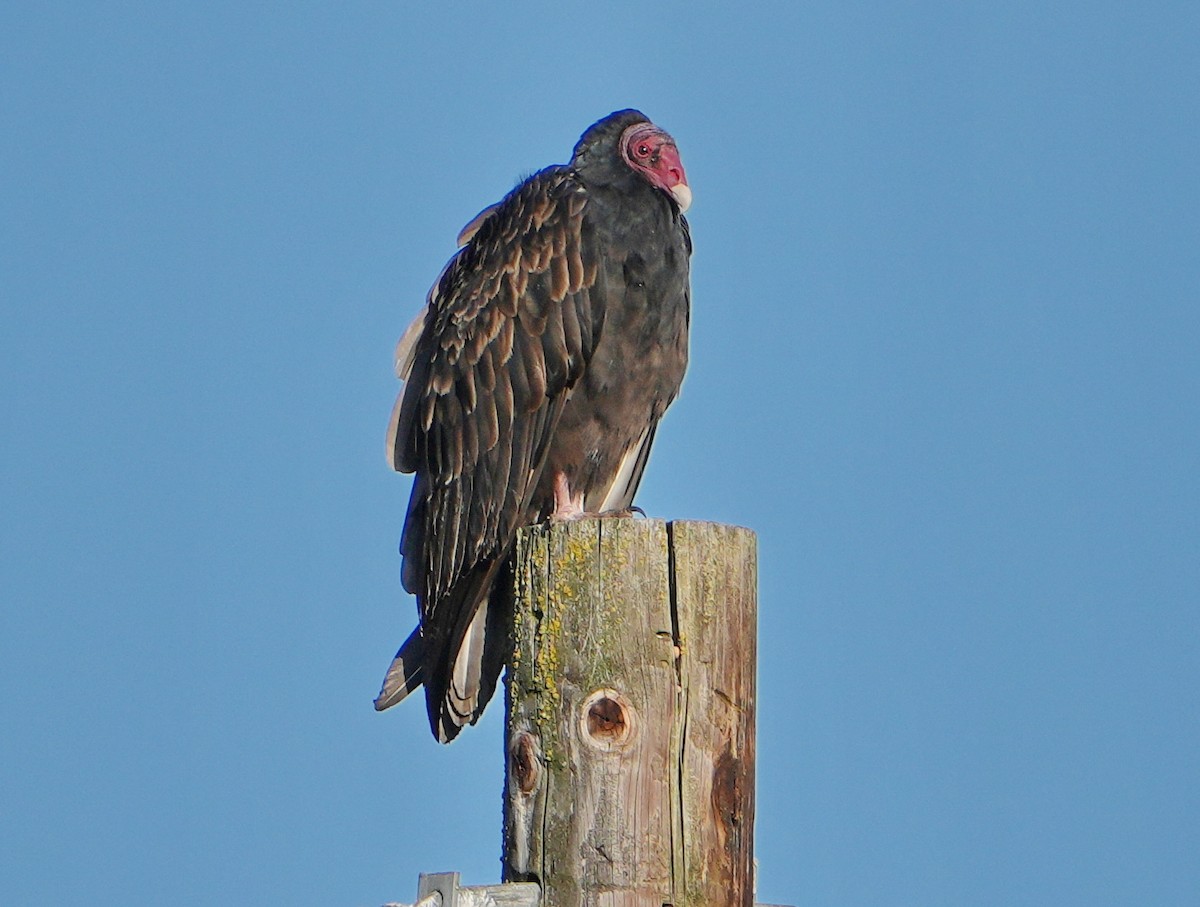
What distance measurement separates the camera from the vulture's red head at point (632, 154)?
17.6ft

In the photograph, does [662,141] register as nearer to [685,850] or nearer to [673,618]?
[673,618]

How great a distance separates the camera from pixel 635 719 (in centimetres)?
328

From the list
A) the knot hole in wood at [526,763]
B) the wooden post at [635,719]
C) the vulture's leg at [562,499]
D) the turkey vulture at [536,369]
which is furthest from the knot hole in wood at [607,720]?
the vulture's leg at [562,499]

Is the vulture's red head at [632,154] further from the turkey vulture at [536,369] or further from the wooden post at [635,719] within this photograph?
the wooden post at [635,719]

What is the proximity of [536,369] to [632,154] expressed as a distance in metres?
0.84

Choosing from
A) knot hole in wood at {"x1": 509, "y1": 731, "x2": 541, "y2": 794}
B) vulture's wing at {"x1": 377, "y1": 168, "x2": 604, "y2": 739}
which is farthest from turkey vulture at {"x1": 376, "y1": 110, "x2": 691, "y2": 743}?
knot hole in wood at {"x1": 509, "y1": 731, "x2": 541, "y2": 794}

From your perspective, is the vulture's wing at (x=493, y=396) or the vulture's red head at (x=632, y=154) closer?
the vulture's wing at (x=493, y=396)

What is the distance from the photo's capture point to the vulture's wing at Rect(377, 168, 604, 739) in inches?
197

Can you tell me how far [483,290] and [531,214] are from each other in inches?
11.5

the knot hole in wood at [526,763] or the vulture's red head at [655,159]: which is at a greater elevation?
the vulture's red head at [655,159]

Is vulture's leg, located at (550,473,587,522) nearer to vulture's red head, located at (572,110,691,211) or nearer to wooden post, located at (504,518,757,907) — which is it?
vulture's red head, located at (572,110,691,211)

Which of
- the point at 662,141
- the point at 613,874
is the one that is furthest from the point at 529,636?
the point at 662,141

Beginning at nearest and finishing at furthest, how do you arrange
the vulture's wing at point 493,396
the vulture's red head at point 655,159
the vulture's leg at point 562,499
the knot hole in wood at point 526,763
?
the knot hole in wood at point 526,763 < the vulture's wing at point 493,396 < the vulture's leg at point 562,499 < the vulture's red head at point 655,159

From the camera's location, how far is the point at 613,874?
3182mm
